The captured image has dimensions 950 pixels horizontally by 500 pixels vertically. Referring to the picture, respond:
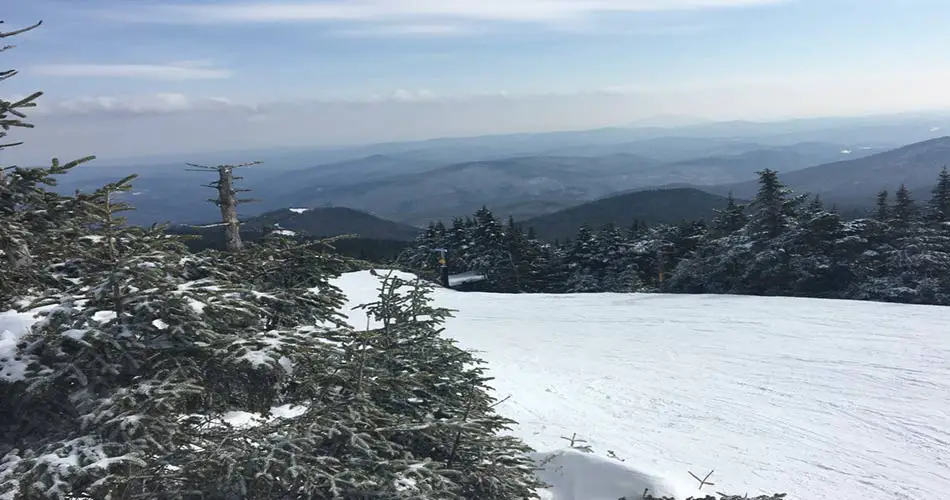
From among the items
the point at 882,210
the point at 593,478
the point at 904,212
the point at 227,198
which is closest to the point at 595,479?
the point at 593,478

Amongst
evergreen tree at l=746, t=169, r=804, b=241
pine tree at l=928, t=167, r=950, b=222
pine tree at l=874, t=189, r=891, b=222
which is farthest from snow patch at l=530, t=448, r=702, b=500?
pine tree at l=928, t=167, r=950, b=222

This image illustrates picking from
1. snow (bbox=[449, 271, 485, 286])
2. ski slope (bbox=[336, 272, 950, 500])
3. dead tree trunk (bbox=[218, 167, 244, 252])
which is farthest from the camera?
snow (bbox=[449, 271, 485, 286])

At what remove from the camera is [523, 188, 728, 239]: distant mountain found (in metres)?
128

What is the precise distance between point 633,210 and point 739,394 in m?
136

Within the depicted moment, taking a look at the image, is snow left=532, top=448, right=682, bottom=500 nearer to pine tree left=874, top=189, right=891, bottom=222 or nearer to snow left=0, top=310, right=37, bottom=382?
snow left=0, top=310, right=37, bottom=382

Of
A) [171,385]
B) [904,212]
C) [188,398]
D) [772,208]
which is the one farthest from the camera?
[772,208]

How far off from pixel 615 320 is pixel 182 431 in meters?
15.7

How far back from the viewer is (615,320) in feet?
58.5

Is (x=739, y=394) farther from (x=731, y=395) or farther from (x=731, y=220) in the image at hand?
(x=731, y=220)

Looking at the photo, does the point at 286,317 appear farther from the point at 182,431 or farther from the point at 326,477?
the point at 326,477

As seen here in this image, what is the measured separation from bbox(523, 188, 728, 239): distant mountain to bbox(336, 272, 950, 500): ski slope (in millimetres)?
103254

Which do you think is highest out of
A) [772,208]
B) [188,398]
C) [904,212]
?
[188,398]

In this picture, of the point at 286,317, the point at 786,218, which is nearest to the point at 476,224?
the point at 786,218

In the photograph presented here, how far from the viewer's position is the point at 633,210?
14238 cm
